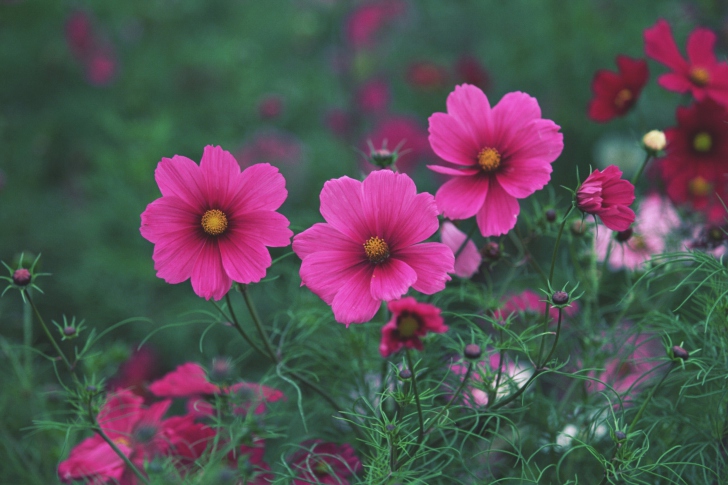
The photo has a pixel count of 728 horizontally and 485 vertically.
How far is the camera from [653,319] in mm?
657

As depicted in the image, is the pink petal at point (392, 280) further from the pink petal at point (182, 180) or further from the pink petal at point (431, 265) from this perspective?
Answer: the pink petal at point (182, 180)

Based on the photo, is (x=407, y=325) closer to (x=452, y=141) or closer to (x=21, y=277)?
(x=452, y=141)

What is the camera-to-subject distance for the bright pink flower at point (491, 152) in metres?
0.55

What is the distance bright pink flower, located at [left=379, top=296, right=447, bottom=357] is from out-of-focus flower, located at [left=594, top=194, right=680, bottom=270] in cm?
43

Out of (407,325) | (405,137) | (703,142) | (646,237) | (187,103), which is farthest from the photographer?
(187,103)

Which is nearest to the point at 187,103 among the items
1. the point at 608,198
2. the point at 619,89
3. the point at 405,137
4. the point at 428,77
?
the point at 405,137

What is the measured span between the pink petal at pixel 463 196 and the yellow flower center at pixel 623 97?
33 cm

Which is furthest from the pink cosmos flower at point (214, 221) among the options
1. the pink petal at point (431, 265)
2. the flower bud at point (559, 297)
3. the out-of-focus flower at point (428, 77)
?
the out-of-focus flower at point (428, 77)

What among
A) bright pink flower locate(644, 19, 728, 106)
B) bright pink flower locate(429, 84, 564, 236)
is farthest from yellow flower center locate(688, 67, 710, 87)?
bright pink flower locate(429, 84, 564, 236)

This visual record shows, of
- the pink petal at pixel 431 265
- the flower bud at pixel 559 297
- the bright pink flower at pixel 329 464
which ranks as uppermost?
the pink petal at pixel 431 265

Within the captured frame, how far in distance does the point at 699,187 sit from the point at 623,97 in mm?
150

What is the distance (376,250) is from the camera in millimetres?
545

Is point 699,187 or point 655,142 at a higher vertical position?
point 655,142

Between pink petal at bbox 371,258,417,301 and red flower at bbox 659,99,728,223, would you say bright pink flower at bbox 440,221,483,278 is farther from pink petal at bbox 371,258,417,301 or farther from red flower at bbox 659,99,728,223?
red flower at bbox 659,99,728,223
